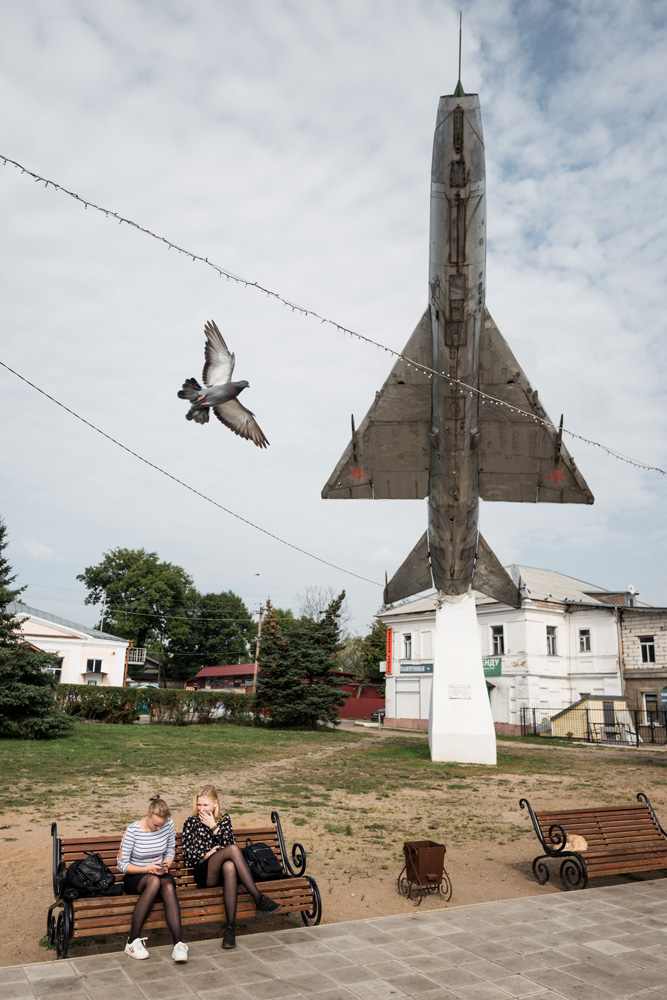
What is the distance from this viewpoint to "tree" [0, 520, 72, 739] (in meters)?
A: 21.5

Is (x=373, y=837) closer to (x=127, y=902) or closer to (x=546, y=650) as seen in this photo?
(x=127, y=902)

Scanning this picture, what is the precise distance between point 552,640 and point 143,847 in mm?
33644

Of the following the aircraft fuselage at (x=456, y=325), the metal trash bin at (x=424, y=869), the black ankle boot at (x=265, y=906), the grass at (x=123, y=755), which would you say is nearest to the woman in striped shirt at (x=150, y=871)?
the black ankle boot at (x=265, y=906)

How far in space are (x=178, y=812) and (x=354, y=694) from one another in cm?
4666

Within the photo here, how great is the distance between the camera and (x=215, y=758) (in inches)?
763

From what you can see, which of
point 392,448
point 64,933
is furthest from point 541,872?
point 392,448

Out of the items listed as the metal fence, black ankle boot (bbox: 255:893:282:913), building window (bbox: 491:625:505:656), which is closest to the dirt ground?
black ankle boot (bbox: 255:893:282:913)

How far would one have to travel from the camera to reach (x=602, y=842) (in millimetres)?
8047

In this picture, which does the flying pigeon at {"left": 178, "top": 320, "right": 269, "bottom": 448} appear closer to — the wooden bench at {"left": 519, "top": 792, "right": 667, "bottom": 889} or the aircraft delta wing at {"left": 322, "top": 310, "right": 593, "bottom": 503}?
the wooden bench at {"left": 519, "top": 792, "right": 667, "bottom": 889}

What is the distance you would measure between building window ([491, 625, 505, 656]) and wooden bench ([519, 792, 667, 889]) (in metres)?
28.3

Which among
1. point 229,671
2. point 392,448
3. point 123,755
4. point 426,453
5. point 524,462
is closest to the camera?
point 524,462

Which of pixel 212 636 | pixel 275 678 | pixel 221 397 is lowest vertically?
pixel 275 678

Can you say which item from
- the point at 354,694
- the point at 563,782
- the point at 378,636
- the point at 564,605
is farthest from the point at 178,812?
the point at 378,636

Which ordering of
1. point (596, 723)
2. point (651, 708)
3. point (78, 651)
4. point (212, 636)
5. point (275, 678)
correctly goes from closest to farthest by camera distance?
point (596, 723)
point (651, 708)
point (275, 678)
point (78, 651)
point (212, 636)
